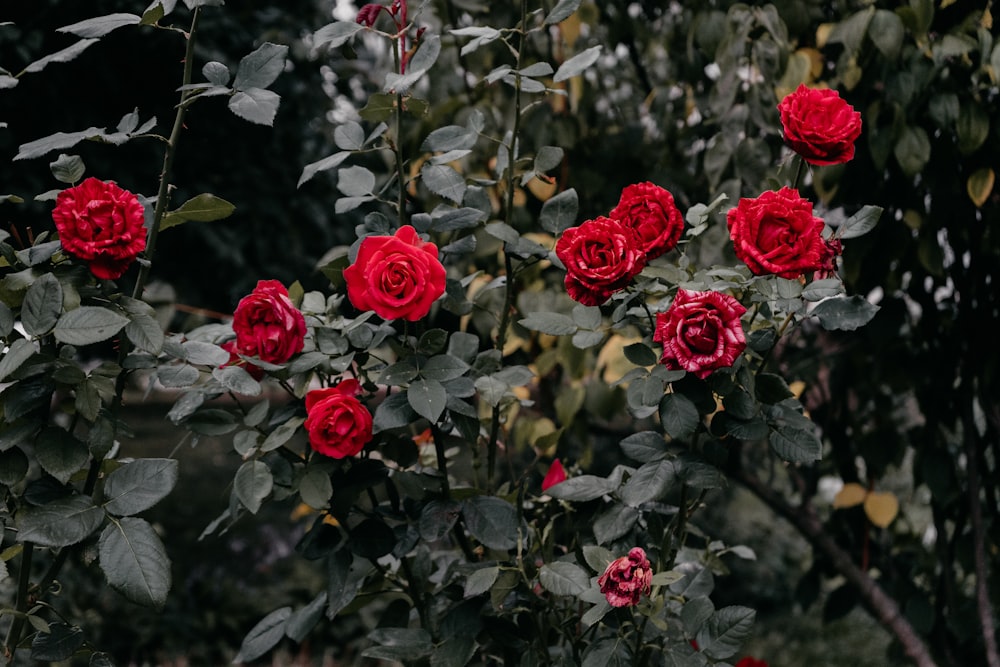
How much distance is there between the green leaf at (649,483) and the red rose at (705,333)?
0.14 metres

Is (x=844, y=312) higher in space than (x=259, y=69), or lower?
lower

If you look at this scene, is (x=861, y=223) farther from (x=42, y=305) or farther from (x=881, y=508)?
(x=881, y=508)

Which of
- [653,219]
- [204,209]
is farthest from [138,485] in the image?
[653,219]

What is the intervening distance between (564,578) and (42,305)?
2.09 feet

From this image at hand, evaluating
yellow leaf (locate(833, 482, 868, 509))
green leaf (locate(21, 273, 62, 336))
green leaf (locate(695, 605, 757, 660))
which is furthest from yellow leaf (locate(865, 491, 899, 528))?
green leaf (locate(21, 273, 62, 336))

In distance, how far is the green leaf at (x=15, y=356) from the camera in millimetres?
870

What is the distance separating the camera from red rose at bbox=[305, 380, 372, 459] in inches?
39.0

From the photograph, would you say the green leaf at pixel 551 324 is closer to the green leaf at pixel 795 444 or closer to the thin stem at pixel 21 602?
the green leaf at pixel 795 444

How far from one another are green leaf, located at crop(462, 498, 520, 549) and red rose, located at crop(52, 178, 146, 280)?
494mm

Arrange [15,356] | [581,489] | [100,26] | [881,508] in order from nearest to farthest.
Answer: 1. [15,356]
2. [100,26]
3. [581,489]
4. [881,508]

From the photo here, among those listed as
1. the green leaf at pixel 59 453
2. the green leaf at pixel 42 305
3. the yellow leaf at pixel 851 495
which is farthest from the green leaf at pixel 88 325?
the yellow leaf at pixel 851 495

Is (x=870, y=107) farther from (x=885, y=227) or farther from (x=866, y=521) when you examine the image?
(x=866, y=521)

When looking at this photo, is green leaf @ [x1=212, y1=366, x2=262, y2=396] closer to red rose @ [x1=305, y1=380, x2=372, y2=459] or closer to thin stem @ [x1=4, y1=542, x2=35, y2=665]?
red rose @ [x1=305, y1=380, x2=372, y2=459]

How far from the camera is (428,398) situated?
38.6 inches
